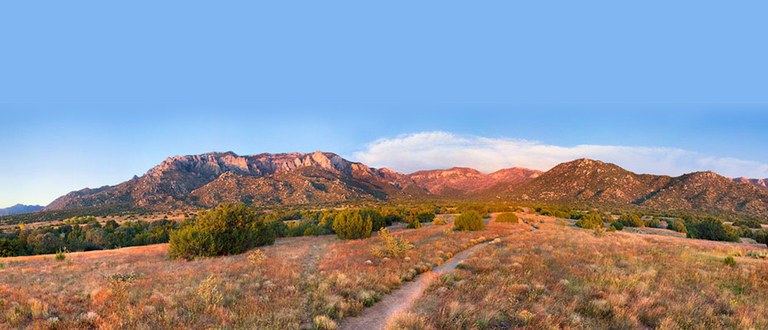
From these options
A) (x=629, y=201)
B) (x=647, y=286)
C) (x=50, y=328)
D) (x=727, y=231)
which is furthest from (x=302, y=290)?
(x=629, y=201)

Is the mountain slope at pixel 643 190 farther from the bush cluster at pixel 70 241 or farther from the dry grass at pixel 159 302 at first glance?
the bush cluster at pixel 70 241

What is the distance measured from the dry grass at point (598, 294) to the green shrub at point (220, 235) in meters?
19.5

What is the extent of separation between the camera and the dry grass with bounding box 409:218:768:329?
773 cm

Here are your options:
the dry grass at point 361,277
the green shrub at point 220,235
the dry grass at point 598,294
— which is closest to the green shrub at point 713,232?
the dry grass at point 598,294

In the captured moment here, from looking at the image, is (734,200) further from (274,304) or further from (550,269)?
(274,304)

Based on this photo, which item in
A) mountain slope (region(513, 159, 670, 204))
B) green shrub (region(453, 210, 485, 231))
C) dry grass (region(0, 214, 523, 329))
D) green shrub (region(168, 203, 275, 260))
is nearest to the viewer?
dry grass (region(0, 214, 523, 329))

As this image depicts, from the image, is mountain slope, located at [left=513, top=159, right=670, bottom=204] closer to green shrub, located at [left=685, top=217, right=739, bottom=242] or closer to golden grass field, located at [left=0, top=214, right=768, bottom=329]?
green shrub, located at [left=685, top=217, right=739, bottom=242]

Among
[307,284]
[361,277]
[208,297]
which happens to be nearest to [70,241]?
[208,297]

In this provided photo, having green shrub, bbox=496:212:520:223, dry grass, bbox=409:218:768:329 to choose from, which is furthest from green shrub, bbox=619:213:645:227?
dry grass, bbox=409:218:768:329

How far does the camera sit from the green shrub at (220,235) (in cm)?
2227

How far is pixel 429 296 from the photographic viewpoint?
10047mm

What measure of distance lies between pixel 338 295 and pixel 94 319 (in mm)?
6674

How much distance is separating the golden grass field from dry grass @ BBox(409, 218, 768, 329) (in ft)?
0.13

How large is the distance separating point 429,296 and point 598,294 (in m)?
5.75
